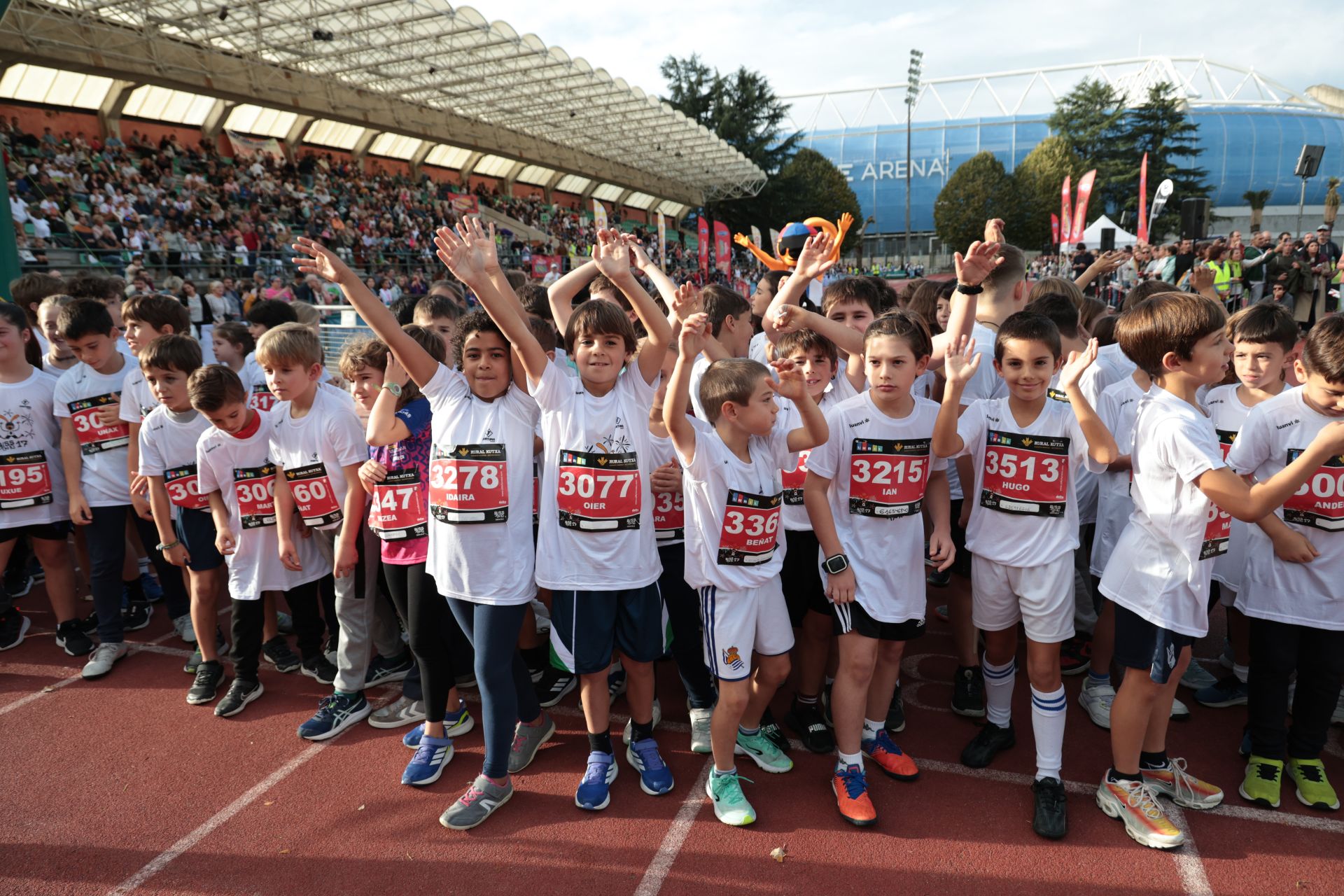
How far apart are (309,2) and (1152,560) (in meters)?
23.5

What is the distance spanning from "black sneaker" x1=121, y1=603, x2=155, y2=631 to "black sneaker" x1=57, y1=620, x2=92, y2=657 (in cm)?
29

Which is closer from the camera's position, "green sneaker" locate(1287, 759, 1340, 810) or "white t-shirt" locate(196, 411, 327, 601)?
"green sneaker" locate(1287, 759, 1340, 810)

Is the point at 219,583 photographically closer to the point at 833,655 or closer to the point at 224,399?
the point at 224,399

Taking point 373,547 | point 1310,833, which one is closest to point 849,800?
point 1310,833

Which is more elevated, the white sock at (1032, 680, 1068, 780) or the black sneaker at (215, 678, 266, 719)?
the white sock at (1032, 680, 1068, 780)

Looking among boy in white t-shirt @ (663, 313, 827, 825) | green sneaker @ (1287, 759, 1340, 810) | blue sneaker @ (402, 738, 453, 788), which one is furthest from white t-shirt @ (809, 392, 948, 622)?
blue sneaker @ (402, 738, 453, 788)

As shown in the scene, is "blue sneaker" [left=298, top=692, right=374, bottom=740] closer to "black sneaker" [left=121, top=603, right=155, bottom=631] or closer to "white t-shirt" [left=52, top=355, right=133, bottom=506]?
"white t-shirt" [left=52, top=355, right=133, bottom=506]

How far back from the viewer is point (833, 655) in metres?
4.18

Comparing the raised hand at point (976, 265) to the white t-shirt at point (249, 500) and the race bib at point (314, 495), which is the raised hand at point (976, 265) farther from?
the white t-shirt at point (249, 500)

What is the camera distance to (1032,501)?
10.4 ft

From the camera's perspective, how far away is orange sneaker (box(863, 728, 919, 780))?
3.32m

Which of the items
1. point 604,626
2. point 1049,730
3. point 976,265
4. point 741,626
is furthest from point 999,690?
point 976,265

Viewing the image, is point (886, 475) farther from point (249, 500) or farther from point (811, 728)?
point (249, 500)

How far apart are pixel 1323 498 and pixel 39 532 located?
6.51 meters
